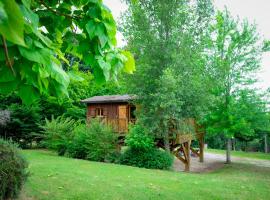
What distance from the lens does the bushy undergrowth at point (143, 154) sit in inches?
589

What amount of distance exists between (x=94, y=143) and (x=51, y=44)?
609 inches

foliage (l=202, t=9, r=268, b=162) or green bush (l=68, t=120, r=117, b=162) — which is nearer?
green bush (l=68, t=120, r=117, b=162)

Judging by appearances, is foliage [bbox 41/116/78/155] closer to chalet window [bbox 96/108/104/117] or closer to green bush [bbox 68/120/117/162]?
green bush [bbox 68/120/117/162]

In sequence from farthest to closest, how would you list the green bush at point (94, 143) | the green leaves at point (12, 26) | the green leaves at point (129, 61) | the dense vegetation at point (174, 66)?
1. the green bush at point (94, 143)
2. the dense vegetation at point (174, 66)
3. the green leaves at point (129, 61)
4. the green leaves at point (12, 26)

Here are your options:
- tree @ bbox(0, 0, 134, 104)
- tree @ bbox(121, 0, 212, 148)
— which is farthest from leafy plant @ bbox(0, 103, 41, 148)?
tree @ bbox(0, 0, 134, 104)

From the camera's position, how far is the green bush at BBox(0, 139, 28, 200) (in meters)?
5.73

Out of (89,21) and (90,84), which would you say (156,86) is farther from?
(90,84)

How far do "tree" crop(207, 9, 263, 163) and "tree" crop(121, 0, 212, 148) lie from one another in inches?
96.1

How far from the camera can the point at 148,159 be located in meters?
15.2

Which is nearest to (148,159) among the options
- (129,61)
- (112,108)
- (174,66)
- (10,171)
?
(174,66)

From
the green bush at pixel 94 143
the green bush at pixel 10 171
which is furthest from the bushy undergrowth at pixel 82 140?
the green bush at pixel 10 171

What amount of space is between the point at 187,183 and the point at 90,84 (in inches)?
872

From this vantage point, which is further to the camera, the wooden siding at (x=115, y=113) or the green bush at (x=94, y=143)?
the wooden siding at (x=115, y=113)

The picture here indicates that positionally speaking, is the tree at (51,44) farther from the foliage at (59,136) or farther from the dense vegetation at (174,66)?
the foliage at (59,136)
